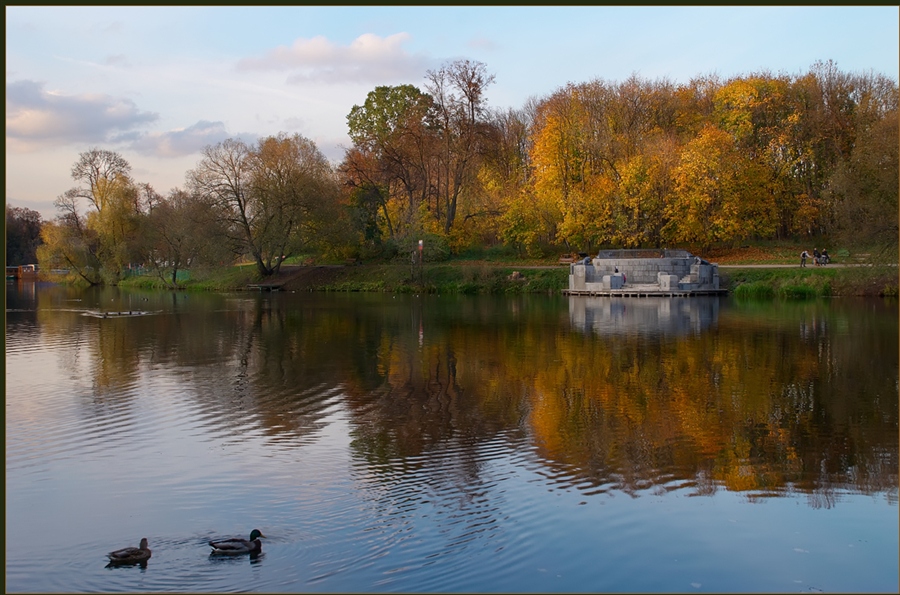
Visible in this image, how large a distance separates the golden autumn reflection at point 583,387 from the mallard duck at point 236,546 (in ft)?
11.1

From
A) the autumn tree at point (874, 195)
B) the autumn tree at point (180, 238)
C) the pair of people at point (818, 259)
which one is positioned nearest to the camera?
the autumn tree at point (874, 195)

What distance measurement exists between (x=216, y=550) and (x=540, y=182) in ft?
189

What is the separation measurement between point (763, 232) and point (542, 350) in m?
40.5

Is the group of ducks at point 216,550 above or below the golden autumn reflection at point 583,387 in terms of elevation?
below

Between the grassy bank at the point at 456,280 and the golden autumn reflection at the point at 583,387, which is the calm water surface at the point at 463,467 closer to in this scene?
the golden autumn reflection at the point at 583,387

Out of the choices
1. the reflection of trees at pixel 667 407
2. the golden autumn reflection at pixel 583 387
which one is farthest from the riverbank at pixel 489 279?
the reflection of trees at pixel 667 407

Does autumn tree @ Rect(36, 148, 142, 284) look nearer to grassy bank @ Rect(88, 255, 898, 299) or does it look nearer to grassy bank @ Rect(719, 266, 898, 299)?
grassy bank @ Rect(88, 255, 898, 299)

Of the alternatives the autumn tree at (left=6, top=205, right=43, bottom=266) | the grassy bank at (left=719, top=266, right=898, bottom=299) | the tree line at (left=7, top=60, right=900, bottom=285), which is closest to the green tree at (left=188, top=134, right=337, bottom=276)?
the tree line at (left=7, top=60, right=900, bottom=285)

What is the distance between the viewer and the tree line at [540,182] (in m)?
58.5

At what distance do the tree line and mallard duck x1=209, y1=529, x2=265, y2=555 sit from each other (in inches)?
2055

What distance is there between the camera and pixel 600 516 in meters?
9.59

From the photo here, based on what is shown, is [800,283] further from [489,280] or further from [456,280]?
[456,280]

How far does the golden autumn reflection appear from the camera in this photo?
12.0 metres

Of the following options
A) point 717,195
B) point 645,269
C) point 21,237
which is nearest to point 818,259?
point 717,195
